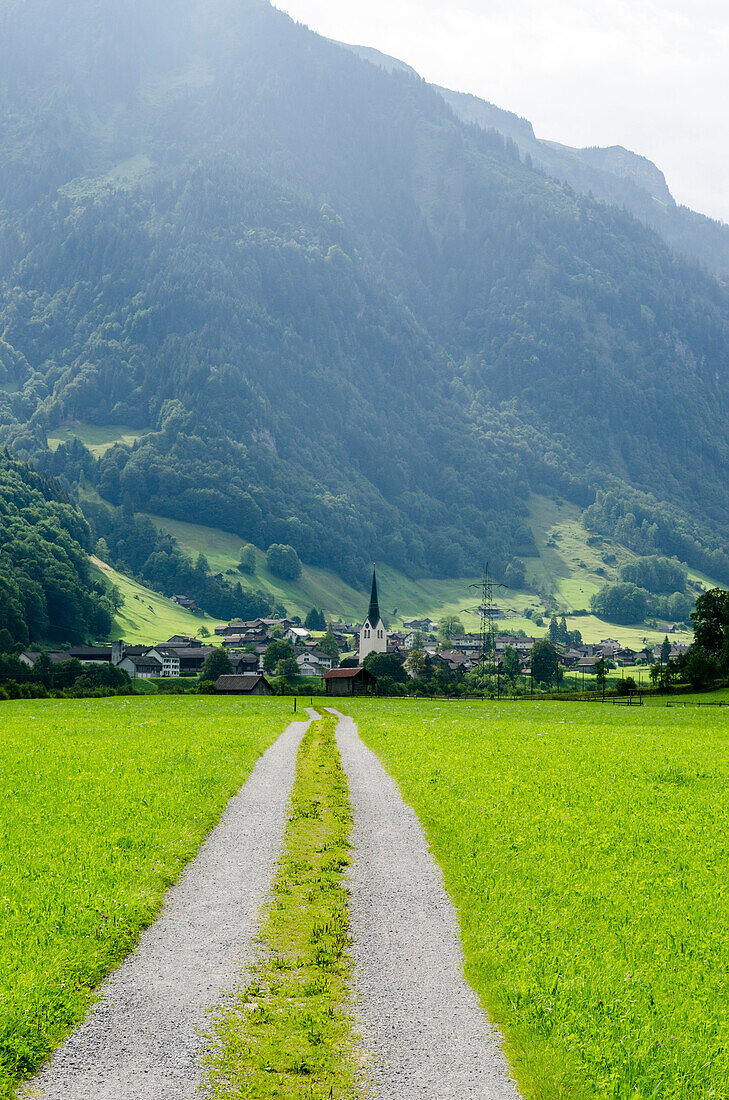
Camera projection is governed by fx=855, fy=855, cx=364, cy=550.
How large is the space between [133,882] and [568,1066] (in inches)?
400

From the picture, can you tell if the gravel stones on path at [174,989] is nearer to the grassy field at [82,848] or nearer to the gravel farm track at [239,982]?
the gravel farm track at [239,982]

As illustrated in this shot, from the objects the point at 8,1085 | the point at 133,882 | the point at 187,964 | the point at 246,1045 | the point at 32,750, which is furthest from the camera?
the point at 32,750

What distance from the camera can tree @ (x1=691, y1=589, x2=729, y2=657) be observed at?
111 metres

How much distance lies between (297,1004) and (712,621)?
109714mm

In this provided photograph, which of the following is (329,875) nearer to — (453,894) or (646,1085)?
(453,894)

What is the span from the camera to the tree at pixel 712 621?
110750 mm

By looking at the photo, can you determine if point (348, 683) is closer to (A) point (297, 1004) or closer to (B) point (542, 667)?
(B) point (542, 667)

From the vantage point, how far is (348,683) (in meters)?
119

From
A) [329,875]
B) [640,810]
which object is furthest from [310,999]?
[640,810]

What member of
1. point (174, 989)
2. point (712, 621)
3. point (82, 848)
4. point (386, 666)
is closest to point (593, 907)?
point (174, 989)

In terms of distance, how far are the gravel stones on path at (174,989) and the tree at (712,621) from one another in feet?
330

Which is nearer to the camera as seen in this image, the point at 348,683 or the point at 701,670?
the point at 701,670

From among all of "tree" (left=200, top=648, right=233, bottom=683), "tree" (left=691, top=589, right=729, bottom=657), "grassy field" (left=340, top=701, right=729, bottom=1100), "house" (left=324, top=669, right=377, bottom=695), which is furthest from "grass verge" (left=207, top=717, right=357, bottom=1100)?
"tree" (left=200, top=648, right=233, bottom=683)

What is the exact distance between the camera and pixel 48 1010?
1225cm
